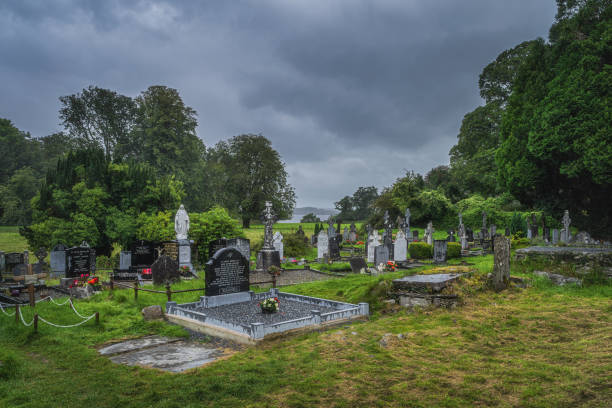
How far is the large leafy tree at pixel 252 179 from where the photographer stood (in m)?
45.8

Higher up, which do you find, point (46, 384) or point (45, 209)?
point (45, 209)

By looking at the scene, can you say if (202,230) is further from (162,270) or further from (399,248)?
(399,248)

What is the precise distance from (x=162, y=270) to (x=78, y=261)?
3.55 metres

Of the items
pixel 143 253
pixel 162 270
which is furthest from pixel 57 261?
pixel 162 270

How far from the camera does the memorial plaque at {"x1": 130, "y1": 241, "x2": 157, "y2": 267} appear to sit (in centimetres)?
1694

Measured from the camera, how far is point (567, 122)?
1133cm

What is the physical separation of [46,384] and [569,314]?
331 inches

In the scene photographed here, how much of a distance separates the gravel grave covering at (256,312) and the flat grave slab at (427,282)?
1.72 m

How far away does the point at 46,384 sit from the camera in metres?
5.06

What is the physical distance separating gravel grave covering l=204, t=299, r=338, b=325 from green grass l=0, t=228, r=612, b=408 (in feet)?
3.69

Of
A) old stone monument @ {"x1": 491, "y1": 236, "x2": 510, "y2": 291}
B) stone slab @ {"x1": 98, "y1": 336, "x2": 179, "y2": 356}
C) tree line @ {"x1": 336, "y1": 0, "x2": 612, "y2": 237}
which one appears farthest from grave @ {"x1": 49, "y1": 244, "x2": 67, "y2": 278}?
tree line @ {"x1": 336, "y1": 0, "x2": 612, "y2": 237}

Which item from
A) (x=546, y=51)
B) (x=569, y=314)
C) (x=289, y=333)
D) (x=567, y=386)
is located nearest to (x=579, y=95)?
(x=546, y=51)

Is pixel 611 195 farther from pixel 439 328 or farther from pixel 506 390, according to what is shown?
pixel 506 390

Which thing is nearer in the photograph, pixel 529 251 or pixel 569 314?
pixel 569 314
